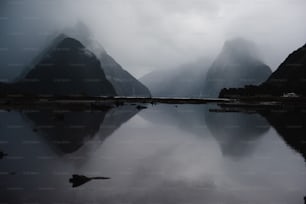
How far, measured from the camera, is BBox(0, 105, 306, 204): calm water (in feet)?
58.0

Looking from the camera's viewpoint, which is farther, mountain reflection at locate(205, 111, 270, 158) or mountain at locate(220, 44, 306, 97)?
mountain at locate(220, 44, 306, 97)

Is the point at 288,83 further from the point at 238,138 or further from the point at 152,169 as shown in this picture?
the point at 152,169

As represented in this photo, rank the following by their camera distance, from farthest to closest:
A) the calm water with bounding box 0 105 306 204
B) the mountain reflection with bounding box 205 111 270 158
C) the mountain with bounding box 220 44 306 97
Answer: the mountain with bounding box 220 44 306 97, the mountain reflection with bounding box 205 111 270 158, the calm water with bounding box 0 105 306 204

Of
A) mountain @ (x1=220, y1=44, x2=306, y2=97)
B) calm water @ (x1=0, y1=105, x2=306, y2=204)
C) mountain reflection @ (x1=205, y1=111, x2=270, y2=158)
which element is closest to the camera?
calm water @ (x1=0, y1=105, x2=306, y2=204)

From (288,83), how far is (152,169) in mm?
117452

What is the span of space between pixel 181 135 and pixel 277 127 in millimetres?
14469

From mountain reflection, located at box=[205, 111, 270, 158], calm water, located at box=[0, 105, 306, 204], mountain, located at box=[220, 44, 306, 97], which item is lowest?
calm water, located at box=[0, 105, 306, 204]

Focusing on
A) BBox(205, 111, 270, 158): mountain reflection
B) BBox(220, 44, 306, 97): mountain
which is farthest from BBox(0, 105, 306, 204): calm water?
BBox(220, 44, 306, 97): mountain

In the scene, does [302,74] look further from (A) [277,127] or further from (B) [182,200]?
(B) [182,200]

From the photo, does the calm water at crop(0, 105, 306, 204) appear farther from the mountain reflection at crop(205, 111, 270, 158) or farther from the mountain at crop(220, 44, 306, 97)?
the mountain at crop(220, 44, 306, 97)

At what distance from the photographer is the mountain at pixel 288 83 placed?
123075 millimetres

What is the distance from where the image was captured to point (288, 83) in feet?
431

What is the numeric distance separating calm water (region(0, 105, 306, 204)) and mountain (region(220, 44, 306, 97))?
87059mm

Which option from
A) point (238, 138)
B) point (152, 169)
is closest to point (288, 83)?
point (238, 138)
